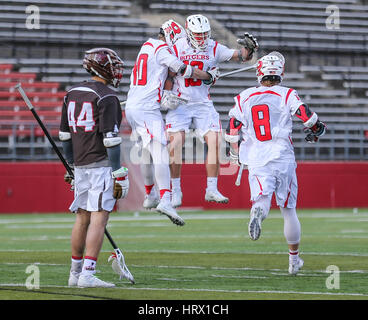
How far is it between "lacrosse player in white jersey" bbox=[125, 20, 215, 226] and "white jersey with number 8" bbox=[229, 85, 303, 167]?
2.35 feet

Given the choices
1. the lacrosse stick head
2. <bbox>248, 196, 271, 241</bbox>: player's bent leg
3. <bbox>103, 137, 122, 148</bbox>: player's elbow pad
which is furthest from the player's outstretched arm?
the lacrosse stick head

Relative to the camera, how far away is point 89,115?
813 cm

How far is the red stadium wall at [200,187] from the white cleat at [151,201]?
32.2ft

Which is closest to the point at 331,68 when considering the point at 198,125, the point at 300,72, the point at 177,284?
the point at 300,72

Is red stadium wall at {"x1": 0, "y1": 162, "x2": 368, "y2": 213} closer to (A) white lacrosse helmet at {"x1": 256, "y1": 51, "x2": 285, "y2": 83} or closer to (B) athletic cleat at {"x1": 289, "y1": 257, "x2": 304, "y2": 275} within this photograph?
(A) white lacrosse helmet at {"x1": 256, "y1": 51, "x2": 285, "y2": 83}

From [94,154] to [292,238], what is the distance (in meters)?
2.29

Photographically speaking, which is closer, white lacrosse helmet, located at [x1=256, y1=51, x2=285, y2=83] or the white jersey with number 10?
white lacrosse helmet, located at [x1=256, y1=51, x2=285, y2=83]

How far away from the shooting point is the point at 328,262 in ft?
33.7

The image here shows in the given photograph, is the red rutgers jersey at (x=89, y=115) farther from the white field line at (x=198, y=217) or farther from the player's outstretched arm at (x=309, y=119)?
the white field line at (x=198, y=217)

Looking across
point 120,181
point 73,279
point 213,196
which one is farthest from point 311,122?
point 73,279

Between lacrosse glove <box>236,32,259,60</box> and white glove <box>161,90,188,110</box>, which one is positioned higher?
lacrosse glove <box>236,32,259,60</box>

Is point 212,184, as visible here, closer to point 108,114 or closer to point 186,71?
point 186,71

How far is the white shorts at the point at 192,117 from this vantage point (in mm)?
10211

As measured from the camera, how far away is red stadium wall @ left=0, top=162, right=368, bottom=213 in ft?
63.8
